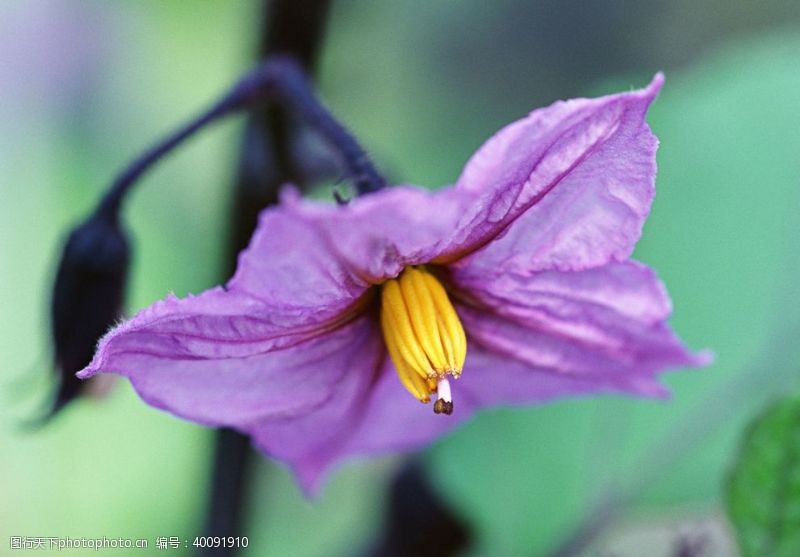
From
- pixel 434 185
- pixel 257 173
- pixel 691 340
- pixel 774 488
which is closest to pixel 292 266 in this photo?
A: pixel 774 488

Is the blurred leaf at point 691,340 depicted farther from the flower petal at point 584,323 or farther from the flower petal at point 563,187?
the flower petal at point 563,187

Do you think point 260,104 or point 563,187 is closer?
point 563,187

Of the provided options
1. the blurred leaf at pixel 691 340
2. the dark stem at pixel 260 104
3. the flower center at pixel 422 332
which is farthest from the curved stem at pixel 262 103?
the blurred leaf at pixel 691 340

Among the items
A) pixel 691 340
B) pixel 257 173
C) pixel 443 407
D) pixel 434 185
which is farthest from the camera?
pixel 434 185

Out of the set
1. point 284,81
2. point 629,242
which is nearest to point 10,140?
point 284,81

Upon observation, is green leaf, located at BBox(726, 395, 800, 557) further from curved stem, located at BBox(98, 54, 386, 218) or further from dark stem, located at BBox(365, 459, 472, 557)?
dark stem, located at BBox(365, 459, 472, 557)

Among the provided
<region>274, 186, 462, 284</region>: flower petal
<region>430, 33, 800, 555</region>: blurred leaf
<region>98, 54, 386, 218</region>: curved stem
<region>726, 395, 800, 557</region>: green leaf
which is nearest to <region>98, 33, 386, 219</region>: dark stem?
<region>98, 54, 386, 218</region>: curved stem

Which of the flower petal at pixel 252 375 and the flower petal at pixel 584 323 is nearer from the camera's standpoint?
the flower petal at pixel 252 375

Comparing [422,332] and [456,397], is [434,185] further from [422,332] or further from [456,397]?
[422,332]
